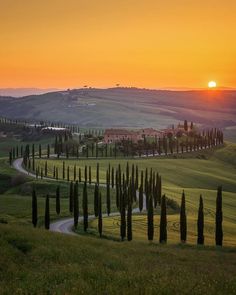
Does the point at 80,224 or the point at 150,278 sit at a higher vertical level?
the point at 150,278

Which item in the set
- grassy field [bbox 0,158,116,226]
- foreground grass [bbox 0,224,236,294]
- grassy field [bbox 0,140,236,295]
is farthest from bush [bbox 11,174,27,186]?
foreground grass [bbox 0,224,236,294]

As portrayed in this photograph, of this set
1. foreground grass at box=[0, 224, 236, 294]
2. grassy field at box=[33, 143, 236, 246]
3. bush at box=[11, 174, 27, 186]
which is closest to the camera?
foreground grass at box=[0, 224, 236, 294]

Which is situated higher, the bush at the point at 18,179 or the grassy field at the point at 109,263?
the grassy field at the point at 109,263

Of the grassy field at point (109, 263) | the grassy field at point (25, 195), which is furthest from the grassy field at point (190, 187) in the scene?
the grassy field at point (25, 195)

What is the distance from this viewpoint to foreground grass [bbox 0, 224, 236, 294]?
21625mm

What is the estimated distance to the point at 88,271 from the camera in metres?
26.0

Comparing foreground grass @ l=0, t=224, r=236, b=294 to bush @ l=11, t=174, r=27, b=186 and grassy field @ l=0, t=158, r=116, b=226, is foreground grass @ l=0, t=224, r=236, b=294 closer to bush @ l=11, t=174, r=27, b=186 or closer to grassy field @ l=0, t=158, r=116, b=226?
grassy field @ l=0, t=158, r=116, b=226

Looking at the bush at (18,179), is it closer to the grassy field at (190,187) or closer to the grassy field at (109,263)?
the grassy field at (190,187)

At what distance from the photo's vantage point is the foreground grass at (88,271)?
70.9 ft

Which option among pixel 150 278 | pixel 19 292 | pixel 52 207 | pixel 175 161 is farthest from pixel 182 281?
pixel 175 161

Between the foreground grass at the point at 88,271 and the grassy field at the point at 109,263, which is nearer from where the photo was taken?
the foreground grass at the point at 88,271

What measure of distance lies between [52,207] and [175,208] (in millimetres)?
27201

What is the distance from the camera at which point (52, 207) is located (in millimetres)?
103625

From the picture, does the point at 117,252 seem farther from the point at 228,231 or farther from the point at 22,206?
the point at 22,206
